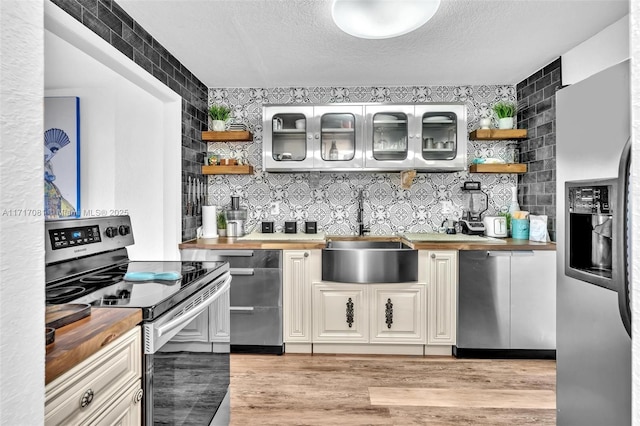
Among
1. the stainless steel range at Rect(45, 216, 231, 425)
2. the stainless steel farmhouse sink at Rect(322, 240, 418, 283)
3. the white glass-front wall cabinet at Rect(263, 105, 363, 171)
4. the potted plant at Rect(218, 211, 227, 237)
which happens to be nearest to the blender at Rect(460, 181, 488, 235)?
the stainless steel farmhouse sink at Rect(322, 240, 418, 283)

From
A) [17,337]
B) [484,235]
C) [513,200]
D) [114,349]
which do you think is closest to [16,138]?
[17,337]

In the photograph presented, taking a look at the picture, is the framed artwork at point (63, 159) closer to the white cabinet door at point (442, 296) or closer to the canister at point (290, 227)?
the canister at point (290, 227)

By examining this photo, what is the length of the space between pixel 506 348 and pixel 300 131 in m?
2.38

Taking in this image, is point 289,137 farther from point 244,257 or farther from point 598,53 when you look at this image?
point 598,53

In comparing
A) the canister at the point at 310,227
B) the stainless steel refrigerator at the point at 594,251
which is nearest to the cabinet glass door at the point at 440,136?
the canister at the point at 310,227

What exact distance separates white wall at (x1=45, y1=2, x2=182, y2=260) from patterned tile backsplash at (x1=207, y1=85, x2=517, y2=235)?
2.24ft

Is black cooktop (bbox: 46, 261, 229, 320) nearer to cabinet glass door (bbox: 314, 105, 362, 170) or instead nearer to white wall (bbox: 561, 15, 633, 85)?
cabinet glass door (bbox: 314, 105, 362, 170)

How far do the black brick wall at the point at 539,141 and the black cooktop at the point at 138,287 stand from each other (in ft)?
8.86

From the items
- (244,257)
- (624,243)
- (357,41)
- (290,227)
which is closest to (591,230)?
(624,243)

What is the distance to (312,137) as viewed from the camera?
3.23 m

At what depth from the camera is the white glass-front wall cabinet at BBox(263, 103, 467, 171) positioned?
126 inches

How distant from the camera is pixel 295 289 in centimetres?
291

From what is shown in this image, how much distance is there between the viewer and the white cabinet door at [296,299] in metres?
2.91

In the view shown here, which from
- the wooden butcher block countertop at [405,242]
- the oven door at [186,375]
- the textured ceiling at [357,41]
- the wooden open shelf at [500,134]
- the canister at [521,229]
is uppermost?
the textured ceiling at [357,41]
